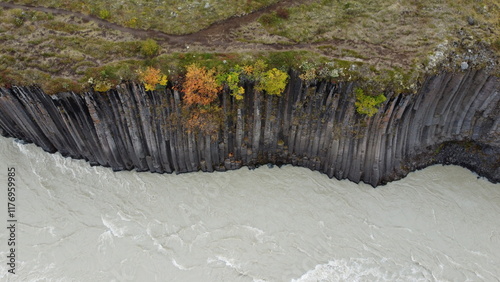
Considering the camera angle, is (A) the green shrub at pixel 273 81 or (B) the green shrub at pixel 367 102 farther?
(B) the green shrub at pixel 367 102

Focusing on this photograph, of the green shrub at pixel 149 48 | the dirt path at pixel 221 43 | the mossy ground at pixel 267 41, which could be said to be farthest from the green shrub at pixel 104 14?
the green shrub at pixel 149 48

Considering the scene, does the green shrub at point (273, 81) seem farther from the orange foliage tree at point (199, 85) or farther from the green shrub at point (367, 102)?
the green shrub at point (367, 102)

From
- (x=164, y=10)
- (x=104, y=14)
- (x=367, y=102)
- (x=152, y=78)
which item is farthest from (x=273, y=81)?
(x=104, y=14)

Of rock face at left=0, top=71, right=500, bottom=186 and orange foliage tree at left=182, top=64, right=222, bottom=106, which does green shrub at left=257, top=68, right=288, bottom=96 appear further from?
orange foliage tree at left=182, top=64, right=222, bottom=106

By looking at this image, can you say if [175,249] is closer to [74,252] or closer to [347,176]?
[74,252]

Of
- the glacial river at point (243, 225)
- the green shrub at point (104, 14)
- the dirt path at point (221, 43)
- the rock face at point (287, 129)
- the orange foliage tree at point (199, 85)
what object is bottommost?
the glacial river at point (243, 225)

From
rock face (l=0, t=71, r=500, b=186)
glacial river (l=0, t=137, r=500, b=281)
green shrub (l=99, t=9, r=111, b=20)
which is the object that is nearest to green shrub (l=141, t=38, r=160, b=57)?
rock face (l=0, t=71, r=500, b=186)
